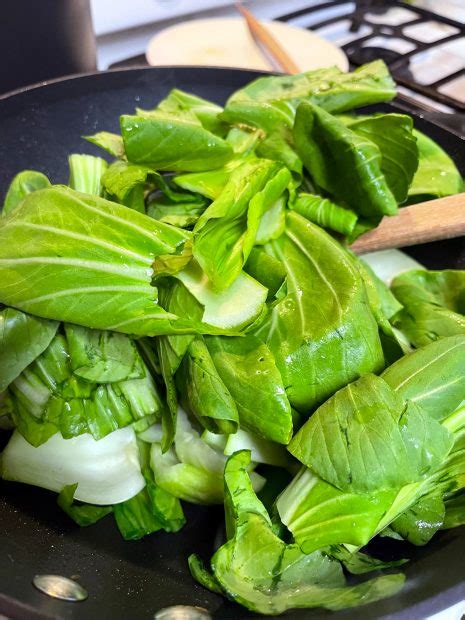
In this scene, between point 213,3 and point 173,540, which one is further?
point 213,3

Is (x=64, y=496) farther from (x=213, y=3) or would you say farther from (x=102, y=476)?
(x=213, y=3)

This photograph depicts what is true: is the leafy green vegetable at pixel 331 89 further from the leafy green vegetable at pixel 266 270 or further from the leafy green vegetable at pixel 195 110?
the leafy green vegetable at pixel 266 270

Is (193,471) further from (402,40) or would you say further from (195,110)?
(402,40)

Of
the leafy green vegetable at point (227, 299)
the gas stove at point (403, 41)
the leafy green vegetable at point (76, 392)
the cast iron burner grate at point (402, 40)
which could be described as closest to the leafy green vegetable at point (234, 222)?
the leafy green vegetable at point (227, 299)

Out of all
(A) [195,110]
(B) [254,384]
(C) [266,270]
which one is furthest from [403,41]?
(B) [254,384]

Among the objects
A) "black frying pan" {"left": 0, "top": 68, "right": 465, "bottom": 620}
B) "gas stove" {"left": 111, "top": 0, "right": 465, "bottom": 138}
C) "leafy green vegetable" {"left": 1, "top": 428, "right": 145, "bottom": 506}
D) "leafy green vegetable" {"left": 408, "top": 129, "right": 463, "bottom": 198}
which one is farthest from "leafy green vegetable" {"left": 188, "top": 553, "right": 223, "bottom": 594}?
"gas stove" {"left": 111, "top": 0, "right": 465, "bottom": 138}

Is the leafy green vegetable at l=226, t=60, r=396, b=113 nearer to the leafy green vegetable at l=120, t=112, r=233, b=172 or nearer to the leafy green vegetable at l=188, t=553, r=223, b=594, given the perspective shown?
the leafy green vegetable at l=120, t=112, r=233, b=172

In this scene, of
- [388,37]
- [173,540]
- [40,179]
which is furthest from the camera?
[388,37]

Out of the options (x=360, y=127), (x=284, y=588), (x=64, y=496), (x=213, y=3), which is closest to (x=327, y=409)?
(x=284, y=588)
